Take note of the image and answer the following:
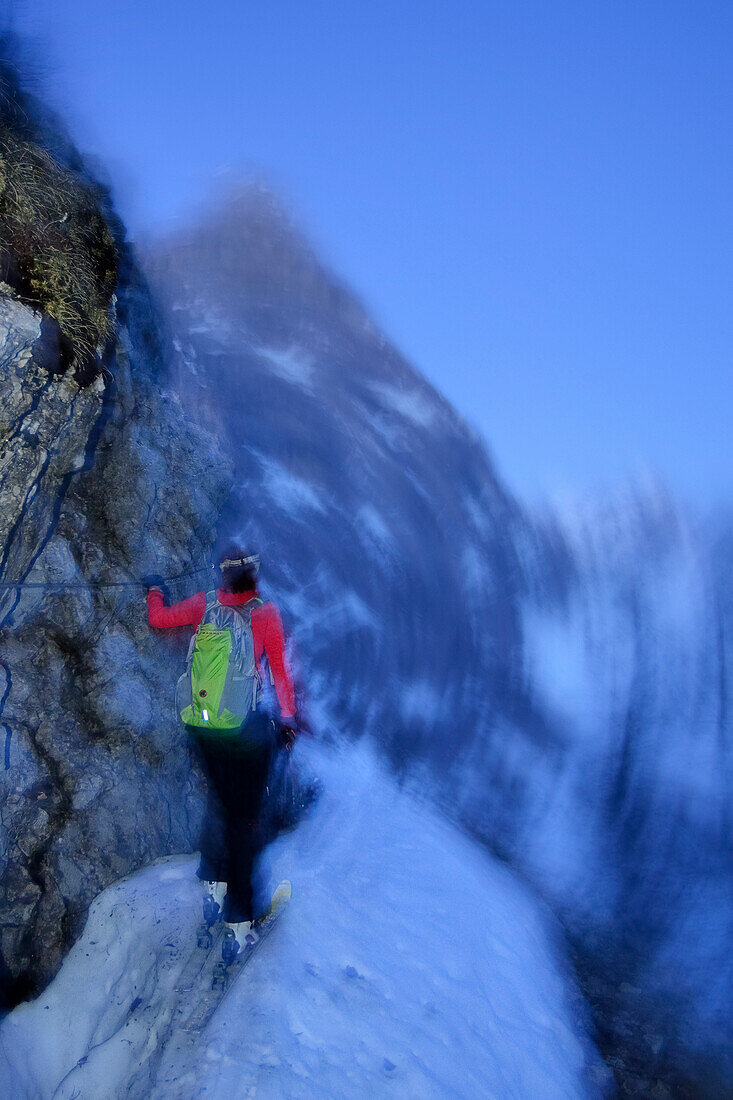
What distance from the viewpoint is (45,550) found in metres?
4.38

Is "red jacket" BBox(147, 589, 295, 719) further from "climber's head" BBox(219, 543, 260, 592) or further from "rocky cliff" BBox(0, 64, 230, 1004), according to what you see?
"rocky cliff" BBox(0, 64, 230, 1004)

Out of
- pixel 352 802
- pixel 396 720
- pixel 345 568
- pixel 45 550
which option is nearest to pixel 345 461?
pixel 345 568

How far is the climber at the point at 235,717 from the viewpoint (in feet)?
12.0

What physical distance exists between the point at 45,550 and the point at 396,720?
27.1 ft

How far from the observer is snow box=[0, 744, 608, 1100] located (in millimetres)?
3338

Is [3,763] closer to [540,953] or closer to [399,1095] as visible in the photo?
[399,1095]

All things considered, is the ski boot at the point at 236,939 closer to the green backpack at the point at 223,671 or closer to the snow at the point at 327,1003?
the snow at the point at 327,1003

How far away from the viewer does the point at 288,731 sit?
12.8 feet

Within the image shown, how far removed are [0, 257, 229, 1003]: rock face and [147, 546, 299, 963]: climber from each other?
1068 mm

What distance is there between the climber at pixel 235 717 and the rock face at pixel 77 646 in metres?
1.07

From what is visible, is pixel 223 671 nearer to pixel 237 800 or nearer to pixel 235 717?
pixel 235 717

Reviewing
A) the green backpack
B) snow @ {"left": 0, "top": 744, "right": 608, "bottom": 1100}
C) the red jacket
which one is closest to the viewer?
snow @ {"left": 0, "top": 744, "right": 608, "bottom": 1100}

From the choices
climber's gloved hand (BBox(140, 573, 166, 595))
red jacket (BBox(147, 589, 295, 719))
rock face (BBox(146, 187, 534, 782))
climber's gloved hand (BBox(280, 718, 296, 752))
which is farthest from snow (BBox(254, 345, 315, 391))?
climber's gloved hand (BBox(280, 718, 296, 752))

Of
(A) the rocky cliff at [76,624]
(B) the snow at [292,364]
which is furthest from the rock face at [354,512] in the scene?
(A) the rocky cliff at [76,624]
